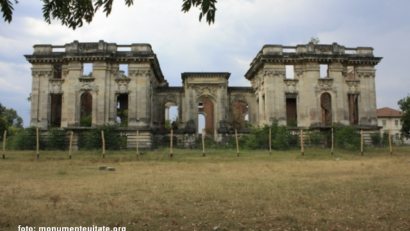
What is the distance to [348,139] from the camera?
24.9m

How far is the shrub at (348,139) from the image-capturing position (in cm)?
2437

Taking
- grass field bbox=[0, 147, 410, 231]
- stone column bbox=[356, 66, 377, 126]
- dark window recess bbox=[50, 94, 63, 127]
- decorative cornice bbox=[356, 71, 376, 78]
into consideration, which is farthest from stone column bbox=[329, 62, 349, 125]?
dark window recess bbox=[50, 94, 63, 127]

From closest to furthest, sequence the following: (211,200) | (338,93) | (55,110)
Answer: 1. (211,200)
2. (338,93)
3. (55,110)

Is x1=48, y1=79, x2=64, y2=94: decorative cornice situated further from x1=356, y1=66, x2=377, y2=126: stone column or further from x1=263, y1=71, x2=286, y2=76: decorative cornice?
x1=356, y1=66, x2=377, y2=126: stone column

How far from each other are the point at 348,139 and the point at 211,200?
1904 cm

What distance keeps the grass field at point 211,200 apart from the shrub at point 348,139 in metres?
10.9

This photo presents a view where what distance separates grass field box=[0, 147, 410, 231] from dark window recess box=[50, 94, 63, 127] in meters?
18.4

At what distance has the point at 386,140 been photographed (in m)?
28.7

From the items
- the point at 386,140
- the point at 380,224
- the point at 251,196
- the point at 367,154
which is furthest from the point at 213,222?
the point at 386,140

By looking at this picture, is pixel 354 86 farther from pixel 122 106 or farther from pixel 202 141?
pixel 122 106

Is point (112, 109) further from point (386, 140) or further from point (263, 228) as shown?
point (263, 228)

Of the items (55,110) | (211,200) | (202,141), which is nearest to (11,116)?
(55,110)

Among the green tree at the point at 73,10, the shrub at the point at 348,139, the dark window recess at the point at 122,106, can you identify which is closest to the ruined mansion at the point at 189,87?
the shrub at the point at 348,139

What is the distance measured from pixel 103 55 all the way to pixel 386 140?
23.5 metres
